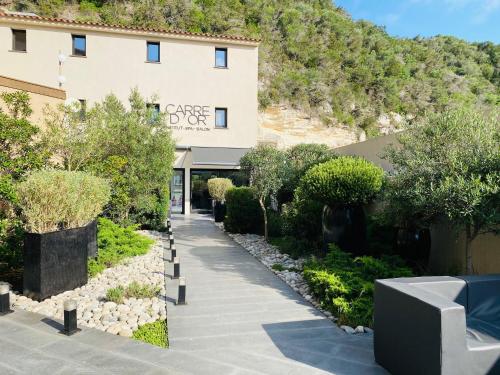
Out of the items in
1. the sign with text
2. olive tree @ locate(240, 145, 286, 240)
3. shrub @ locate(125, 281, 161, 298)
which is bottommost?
shrub @ locate(125, 281, 161, 298)

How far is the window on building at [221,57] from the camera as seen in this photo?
23.0m

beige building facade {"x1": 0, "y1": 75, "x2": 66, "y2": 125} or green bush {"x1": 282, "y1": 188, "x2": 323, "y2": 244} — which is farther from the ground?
beige building facade {"x1": 0, "y1": 75, "x2": 66, "y2": 125}

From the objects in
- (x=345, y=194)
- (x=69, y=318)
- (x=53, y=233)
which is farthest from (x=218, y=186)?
(x=69, y=318)

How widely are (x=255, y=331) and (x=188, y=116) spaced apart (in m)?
18.4

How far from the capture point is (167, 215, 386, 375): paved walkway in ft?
14.7

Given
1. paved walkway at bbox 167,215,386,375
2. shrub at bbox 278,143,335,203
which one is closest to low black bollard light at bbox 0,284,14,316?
paved walkway at bbox 167,215,386,375

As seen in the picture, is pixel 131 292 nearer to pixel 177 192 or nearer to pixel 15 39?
pixel 177 192

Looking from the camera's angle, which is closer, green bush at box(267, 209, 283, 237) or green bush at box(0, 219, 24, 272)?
green bush at box(0, 219, 24, 272)

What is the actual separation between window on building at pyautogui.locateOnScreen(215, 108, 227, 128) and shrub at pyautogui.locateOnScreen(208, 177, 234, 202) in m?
3.41

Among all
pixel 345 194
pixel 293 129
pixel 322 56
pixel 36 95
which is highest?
pixel 322 56

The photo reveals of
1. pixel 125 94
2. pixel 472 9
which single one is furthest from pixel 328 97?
pixel 125 94

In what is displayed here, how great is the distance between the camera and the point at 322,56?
3469cm

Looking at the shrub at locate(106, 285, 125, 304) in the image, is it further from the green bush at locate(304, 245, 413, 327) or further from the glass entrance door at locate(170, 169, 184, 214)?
the glass entrance door at locate(170, 169, 184, 214)

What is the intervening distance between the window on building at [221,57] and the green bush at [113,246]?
1486 cm
